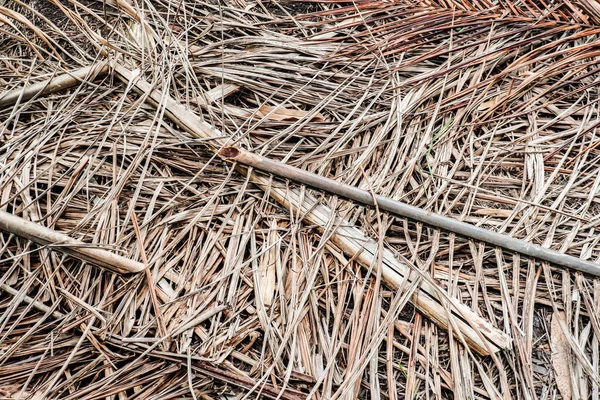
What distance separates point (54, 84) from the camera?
1.94 metres

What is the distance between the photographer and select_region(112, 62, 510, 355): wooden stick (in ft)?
4.98

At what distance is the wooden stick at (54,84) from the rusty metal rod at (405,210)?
57cm

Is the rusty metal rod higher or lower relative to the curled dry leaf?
higher

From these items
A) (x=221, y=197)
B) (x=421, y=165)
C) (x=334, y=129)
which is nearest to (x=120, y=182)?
(x=221, y=197)

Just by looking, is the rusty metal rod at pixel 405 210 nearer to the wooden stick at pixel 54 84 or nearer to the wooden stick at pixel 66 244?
the wooden stick at pixel 66 244

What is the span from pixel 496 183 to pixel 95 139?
129 cm

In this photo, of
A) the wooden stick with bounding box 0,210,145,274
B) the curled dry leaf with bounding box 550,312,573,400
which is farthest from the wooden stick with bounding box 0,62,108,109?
the curled dry leaf with bounding box 550,312,573,400

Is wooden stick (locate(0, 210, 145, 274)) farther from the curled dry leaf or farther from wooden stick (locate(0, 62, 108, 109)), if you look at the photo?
the curled dry leaf

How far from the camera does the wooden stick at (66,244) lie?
1.59 metres

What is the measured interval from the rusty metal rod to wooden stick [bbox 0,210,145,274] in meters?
0.45

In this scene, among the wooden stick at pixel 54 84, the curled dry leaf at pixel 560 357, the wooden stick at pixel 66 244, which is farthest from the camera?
the wooden stick at pixel 54 84

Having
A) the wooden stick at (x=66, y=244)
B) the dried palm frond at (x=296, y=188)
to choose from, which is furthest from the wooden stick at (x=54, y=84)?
the wooden stick at (x=66, y=244)

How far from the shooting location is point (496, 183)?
71.6 inches

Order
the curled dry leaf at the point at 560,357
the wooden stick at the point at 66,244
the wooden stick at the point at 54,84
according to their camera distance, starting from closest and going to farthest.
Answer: the curled dry leaf at the point at 560,357 → the wooden stick at the point at 66,244 → the wooden stick at the point at 54,84
